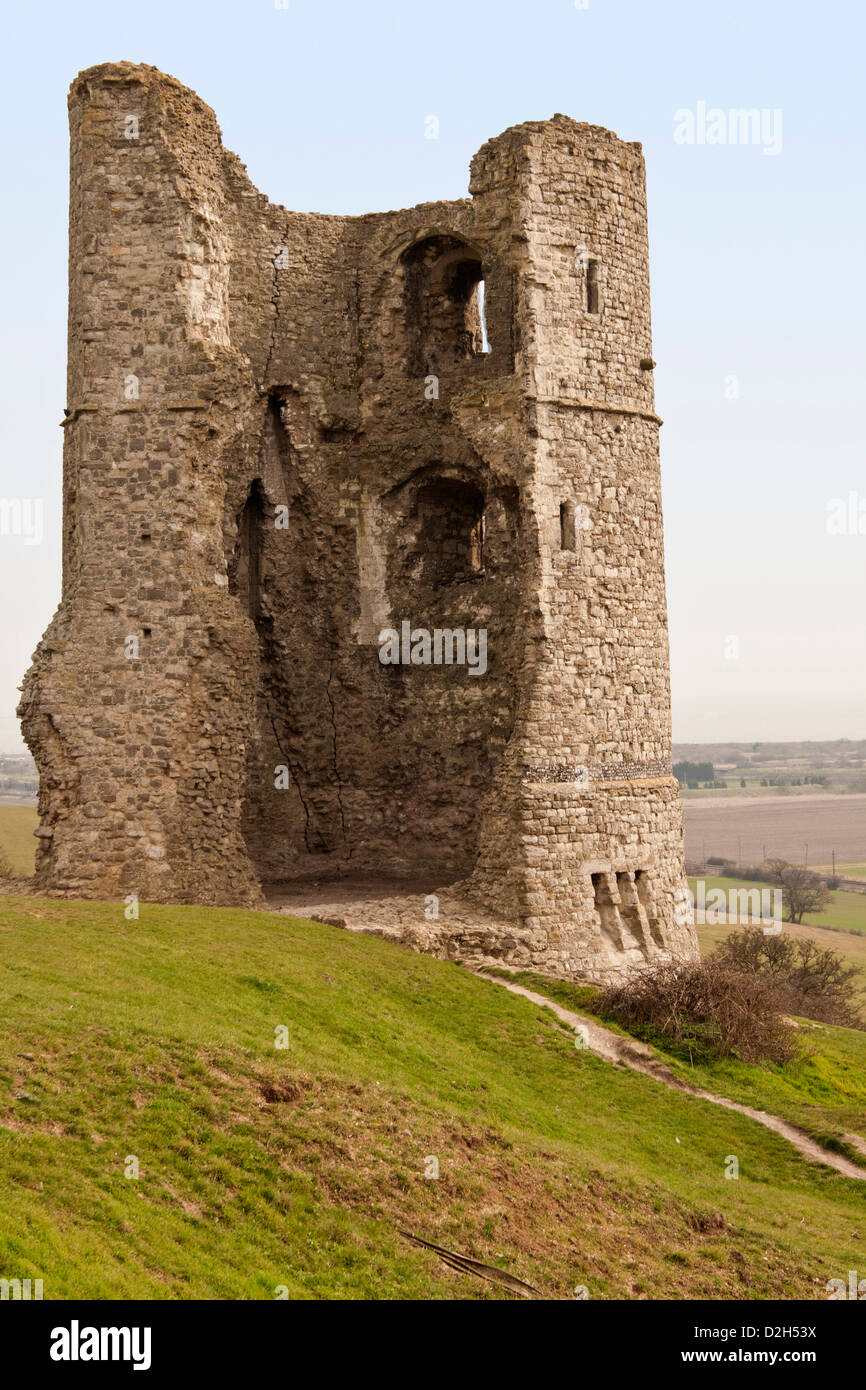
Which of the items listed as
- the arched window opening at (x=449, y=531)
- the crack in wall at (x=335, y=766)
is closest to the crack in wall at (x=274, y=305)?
the arched window opening at (x=449, y=531)

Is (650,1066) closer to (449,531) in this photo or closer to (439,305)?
(449,531)

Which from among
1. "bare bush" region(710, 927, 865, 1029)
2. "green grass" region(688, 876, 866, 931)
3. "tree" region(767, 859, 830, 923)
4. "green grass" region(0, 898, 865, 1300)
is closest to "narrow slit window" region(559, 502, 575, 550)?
"green grass" region(0, 898, 865, 1300)

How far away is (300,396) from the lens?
26594 mm

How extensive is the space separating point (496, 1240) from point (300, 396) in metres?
17.3

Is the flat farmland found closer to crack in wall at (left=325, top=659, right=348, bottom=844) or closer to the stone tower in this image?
crack in wall at (left=325, top=659, right=348, bottom=844)

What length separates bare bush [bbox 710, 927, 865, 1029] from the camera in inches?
1225

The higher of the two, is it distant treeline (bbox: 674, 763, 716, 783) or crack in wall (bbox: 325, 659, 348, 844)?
crack in wall (bbox: 325, 659, 348, 844)

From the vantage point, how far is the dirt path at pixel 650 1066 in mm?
17750

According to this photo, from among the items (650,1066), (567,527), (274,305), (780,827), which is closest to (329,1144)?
(650,1066)

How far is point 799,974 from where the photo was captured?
35.9 meters

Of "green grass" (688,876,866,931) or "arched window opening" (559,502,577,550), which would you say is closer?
"arched window opening" (559,502,577,550)

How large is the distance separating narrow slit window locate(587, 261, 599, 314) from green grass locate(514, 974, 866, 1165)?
10.5 m
